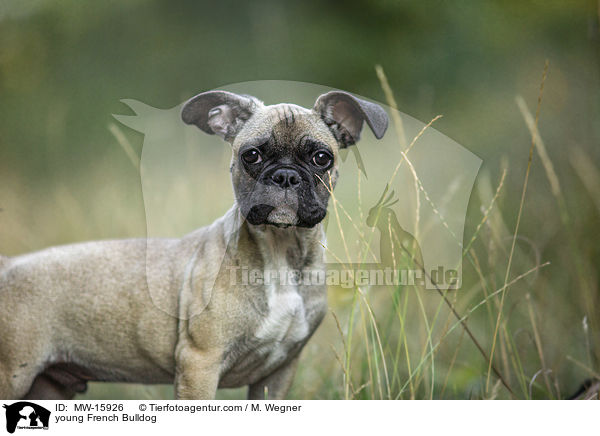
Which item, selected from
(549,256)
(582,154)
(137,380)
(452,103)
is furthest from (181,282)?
(582,154)

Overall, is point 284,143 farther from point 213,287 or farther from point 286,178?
point 213,287

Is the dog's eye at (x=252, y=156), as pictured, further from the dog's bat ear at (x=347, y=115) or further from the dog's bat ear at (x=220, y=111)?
the dog's bat ear at (x=347, y=115)

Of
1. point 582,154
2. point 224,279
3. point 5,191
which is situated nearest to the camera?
point 224,279

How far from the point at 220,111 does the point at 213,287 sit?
2.55ft

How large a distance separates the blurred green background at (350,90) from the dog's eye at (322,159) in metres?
0.54

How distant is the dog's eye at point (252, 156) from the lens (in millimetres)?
2234

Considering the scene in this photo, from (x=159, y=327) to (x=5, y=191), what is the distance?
1133 mm

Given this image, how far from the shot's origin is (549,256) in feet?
9.89

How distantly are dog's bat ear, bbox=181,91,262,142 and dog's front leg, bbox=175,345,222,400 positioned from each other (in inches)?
37.0

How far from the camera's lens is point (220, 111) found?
7.72 feet
